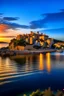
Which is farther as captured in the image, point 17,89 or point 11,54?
point 11,54

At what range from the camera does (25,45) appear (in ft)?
62.6

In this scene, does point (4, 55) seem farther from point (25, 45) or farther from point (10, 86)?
point (10, 86)

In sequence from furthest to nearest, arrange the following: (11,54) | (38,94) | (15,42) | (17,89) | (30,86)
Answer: (11,54) → (15,42) → (30,86) → (17,89) → (38,94)

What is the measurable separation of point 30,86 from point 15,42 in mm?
11526

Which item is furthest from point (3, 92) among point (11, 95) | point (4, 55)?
point (4, 55)

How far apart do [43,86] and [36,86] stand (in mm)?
199

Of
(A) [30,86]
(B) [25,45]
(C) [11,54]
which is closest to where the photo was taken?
(A) [30,86]

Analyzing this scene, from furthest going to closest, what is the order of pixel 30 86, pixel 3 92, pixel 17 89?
1. pixel 30 86
2. pixel 17 89
3. pixel 3 92

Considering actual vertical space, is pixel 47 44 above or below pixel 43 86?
above

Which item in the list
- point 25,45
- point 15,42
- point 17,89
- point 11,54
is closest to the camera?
point 17,89

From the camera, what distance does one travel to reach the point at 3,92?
5738 millimetres

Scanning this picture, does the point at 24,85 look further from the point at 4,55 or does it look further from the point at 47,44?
the point at 4,55

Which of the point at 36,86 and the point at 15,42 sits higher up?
the point at 15,42

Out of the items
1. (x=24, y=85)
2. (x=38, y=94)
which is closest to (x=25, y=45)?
(x=24, y=85)
